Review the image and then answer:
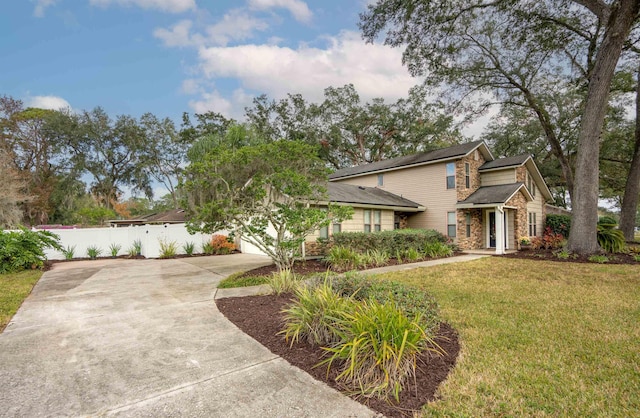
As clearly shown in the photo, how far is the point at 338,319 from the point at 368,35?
566 inches

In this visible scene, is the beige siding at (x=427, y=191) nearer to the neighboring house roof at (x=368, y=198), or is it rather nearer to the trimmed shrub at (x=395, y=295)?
the neighboring house roof at (x=368, y=198)

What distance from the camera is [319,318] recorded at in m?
3.86

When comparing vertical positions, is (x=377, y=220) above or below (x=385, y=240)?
above

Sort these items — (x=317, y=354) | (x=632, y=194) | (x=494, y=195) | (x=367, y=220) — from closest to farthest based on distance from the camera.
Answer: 1. (x=317, y=354)
2. (x=367, y=220)
3. (x=494, y=195)
4. (x=632, y=194)

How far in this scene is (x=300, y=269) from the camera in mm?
9555

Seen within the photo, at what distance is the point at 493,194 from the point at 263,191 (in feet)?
40.2

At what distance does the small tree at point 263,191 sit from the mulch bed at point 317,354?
9.42 feet

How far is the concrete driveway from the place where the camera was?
260 centimetres

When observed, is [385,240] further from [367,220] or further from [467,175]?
[467,175]

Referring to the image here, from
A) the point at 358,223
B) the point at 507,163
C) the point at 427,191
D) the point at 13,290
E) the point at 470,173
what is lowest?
the point at 13,290

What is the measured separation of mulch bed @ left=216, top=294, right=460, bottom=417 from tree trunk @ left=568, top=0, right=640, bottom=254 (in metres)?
11.3

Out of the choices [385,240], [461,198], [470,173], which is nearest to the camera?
[385,240]

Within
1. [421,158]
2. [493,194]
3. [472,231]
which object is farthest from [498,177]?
[421,158]

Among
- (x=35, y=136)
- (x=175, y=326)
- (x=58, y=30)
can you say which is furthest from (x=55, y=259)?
(x=35, y=136)
